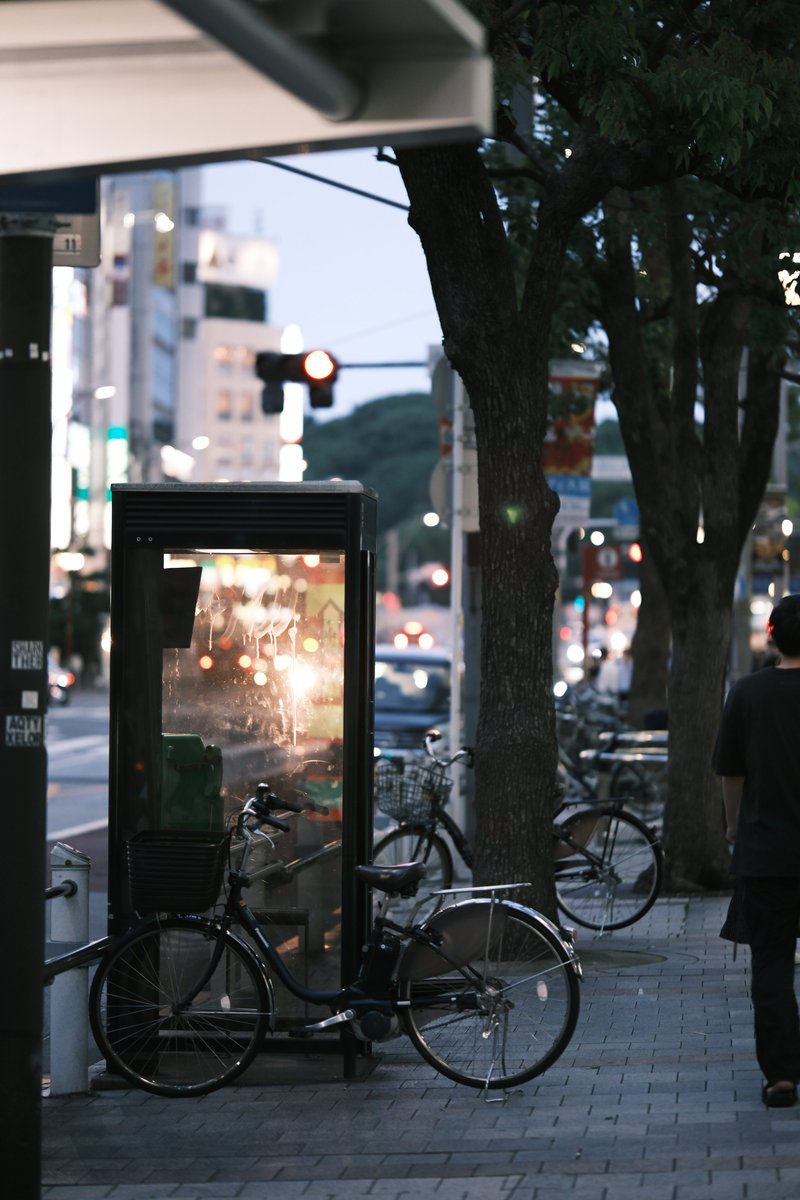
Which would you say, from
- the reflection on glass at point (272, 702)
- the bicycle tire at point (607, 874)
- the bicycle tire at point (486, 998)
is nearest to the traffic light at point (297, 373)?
the bicycle tire at point (607, 874)

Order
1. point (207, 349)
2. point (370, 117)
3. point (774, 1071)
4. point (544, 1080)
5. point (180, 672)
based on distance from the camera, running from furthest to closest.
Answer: point (207, 349)
point (180, 672)
point (544, 1080)
point (774, 1071)
point (370, 117)

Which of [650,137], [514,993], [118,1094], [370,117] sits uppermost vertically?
[650,137]

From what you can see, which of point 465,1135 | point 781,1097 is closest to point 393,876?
point 465,1135

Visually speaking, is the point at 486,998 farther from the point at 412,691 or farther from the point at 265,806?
the point at 412,691

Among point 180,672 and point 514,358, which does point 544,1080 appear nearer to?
point 180,672

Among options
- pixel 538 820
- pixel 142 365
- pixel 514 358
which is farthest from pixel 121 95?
pixel 142 365

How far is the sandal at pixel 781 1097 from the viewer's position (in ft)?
22.3

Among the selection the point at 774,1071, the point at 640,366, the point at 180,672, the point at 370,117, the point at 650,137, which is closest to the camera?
the point at 370,117

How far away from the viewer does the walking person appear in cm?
687

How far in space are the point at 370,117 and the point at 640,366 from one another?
31.0 ft

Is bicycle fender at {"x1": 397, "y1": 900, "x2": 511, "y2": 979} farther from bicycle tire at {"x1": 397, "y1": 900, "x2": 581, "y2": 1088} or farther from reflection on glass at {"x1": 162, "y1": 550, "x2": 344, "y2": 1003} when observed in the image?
reflection on glass at {"x1": 162, "y1": 550, "x2": 344, "y2": 1003}

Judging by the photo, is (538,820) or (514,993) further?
(538,820)

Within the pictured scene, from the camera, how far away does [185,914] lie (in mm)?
7426

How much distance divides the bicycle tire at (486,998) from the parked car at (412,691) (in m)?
14.5
